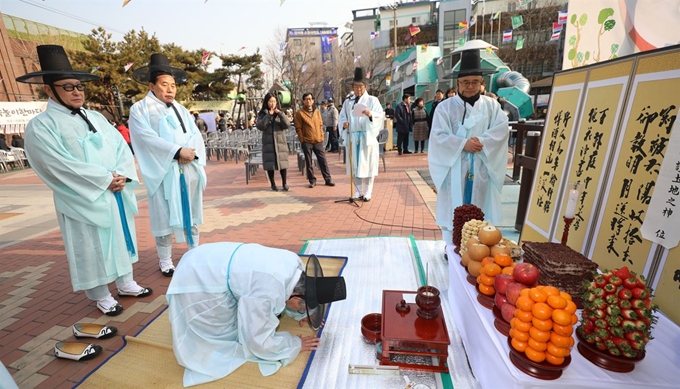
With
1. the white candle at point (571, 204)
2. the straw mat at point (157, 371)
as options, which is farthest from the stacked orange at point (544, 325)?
the straw mat at point (157, 371)

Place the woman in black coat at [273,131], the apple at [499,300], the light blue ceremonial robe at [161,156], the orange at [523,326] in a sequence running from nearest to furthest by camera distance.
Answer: the orange at [523,326], the apple at [499,300], the light blue ceremonial robe at [161,156], the woman in black coat at [273,131]

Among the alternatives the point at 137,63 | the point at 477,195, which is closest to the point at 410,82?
the point at 137,63

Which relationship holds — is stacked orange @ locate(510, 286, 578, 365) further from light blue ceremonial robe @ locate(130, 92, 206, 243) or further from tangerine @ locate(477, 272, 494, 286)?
light blue ceremonial robe @ locate(130, 92, 206, 243)

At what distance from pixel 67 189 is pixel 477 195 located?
3.92 m

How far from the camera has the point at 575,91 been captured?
289 cm

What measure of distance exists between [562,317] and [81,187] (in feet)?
11.6

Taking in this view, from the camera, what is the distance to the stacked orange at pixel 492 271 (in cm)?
208

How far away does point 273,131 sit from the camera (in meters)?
7.28

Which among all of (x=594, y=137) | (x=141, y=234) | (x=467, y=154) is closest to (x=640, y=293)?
(x=594, y=137)

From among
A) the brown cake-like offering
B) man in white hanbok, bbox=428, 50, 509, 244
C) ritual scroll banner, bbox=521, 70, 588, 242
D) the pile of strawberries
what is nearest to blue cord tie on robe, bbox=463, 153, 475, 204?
man in white hanbok, bbox=428, 50, 509, 244

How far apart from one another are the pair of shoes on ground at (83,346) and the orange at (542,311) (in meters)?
3.05

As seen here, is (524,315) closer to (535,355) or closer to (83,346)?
(535,355)

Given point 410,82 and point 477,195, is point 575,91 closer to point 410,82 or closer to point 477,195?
point 477,195

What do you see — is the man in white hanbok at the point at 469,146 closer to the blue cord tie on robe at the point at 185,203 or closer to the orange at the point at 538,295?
the orange at the point at 538,295
